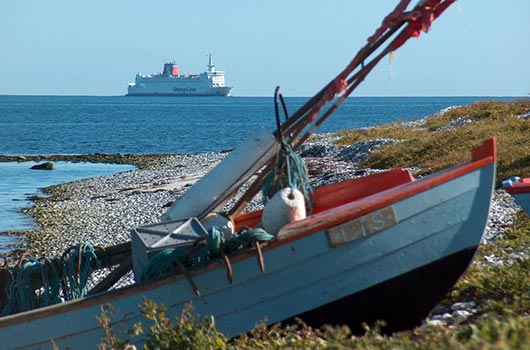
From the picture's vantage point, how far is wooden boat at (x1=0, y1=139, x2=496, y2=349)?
7.12 metres

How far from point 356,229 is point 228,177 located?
1804 millimetres

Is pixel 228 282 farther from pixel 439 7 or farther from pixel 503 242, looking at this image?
pixel 503 242

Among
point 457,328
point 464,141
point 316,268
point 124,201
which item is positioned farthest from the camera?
point 124,201

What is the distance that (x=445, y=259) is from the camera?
7.29m

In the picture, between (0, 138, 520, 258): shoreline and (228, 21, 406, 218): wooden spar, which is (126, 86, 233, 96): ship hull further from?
(228, 21, 406, 218): wooden spar

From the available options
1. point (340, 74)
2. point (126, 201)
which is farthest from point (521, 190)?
point (126, 201)

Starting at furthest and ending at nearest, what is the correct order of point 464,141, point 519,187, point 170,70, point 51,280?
point 170,70
point 464,141
point 519,187
point 51,280

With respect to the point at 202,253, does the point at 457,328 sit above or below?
below

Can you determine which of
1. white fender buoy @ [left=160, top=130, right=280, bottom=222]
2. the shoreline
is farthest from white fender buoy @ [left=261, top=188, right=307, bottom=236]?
the shoreline

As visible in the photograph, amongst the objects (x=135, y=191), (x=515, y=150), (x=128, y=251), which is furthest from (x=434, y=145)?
(x=128, y=251)

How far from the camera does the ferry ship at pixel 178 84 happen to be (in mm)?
182375

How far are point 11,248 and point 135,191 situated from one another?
9.08 metres

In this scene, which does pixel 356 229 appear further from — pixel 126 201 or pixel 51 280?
pixel 126 201

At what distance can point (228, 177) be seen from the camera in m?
8.49
